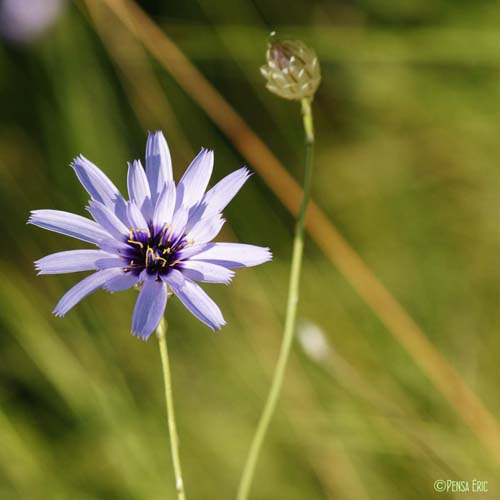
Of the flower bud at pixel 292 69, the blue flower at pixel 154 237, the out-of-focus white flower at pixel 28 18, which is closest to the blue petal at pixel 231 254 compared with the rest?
the blue flower at pixel 154 237

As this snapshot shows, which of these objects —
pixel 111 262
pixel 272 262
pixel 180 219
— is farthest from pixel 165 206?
pixel 272 262

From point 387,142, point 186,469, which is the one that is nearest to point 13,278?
point 186,469

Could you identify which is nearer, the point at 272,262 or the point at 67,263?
the point at 67,263

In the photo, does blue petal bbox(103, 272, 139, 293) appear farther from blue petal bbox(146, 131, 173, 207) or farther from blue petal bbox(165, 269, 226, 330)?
blue petal bbox(146, 131, 173, 207)

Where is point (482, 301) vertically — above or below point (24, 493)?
above

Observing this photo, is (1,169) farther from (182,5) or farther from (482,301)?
(482,301)

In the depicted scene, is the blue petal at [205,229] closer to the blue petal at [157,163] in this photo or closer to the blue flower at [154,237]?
the blue flower at [154,237]

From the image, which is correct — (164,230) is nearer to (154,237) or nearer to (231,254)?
(154,237)
